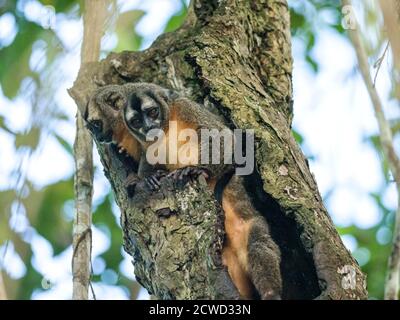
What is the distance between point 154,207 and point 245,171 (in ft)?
3.20

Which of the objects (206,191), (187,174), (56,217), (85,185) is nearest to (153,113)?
(85,185)

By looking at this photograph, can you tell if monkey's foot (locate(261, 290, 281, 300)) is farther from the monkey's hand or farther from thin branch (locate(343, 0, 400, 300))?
the monkey's hand

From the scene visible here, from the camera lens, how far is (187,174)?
6.16 m

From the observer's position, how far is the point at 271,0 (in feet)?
27.2

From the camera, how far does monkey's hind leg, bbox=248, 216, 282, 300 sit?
5461mm

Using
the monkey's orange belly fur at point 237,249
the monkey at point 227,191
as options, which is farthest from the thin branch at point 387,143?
the monkey's orange belly fur at point 237,249

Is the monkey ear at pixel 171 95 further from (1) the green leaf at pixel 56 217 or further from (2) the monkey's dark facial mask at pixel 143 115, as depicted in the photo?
(1) the green leaf at pixel 56 217

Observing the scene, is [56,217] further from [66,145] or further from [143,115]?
[143,115]

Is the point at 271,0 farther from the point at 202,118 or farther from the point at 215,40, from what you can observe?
the point at 202,118

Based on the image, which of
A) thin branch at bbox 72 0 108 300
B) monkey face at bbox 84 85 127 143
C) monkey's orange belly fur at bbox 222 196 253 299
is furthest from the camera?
monkey face at bbox 84 85 127 143

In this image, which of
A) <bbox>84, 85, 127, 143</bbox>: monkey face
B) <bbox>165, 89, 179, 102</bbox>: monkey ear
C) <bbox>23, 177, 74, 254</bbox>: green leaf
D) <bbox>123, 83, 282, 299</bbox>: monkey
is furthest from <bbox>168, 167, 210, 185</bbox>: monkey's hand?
<bbox>23, 177, 74, 254</bbox>: green leaf

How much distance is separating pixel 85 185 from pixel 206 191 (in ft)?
5.28

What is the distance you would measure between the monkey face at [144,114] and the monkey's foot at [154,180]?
66 cm
